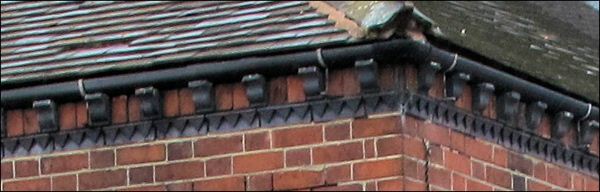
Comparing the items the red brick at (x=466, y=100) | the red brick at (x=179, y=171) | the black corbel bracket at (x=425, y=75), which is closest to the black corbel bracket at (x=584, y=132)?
the red brick at (x=466, y=100)

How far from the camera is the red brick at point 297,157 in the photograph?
7109 millimetres

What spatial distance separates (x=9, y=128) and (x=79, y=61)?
431mm

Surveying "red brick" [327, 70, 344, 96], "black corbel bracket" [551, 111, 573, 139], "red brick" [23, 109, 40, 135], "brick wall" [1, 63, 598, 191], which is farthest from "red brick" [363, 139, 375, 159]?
"red brick" [23, 109, 40, 135]

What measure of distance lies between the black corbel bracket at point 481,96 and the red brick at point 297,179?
830 millimetres

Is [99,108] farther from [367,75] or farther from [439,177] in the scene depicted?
[439,177]

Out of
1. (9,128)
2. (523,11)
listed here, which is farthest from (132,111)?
(523,11)

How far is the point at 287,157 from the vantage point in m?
7.16

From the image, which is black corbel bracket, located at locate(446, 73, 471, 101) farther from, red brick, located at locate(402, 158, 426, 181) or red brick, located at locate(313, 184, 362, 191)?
red brick, located at locate(313, 184, 362, 191)

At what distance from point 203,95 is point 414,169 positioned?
960 millimetres

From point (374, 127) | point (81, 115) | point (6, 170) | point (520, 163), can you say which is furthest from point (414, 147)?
point (6, 170)

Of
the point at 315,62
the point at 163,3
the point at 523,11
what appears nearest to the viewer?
the point at 315,62

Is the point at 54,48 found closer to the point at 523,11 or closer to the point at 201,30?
the point at 201,30

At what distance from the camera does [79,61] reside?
7.64 metres

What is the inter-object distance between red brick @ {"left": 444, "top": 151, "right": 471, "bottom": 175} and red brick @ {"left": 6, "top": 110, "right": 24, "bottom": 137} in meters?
1.89
